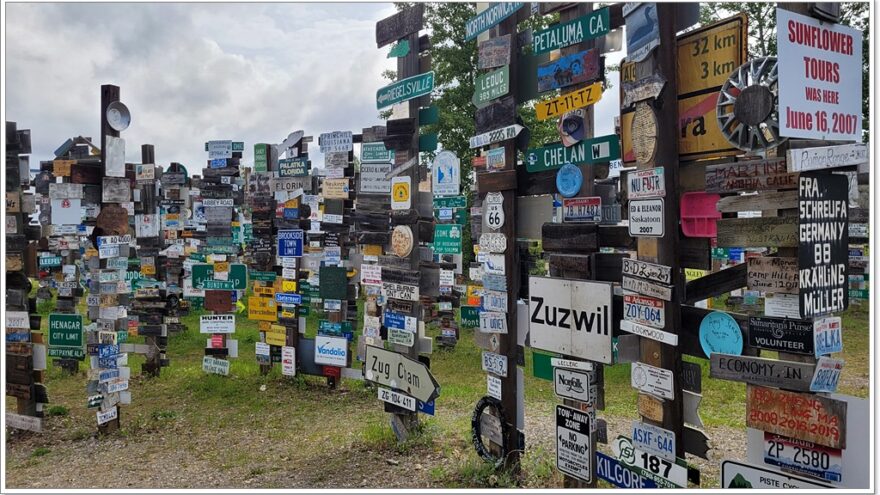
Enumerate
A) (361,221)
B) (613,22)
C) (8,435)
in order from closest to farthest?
(613,22)
(361,221)
(8,435)

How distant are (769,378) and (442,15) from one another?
74.6ft

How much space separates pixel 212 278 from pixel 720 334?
9.25 meters

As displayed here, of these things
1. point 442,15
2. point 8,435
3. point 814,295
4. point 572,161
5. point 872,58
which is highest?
point 442,15

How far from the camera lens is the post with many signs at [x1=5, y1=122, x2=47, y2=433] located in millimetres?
8859

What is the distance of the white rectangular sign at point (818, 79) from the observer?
3.70m

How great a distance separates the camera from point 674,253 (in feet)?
14.9

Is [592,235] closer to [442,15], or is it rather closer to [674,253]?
[674,253]

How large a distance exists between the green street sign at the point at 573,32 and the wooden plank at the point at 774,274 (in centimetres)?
214

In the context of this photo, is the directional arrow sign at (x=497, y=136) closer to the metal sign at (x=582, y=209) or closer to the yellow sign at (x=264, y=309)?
the metal sign at (x=582, y=209)

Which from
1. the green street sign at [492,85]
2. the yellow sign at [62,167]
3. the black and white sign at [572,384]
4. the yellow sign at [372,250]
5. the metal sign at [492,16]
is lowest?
the black and white sign at [572,384]

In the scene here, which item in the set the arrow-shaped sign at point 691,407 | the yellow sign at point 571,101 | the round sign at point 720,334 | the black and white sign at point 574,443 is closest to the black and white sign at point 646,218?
the round sign at point 720,334

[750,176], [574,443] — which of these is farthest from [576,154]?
[574,443]

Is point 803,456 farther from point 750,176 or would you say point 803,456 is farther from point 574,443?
point 574,443

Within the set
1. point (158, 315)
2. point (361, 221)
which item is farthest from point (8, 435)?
point (361, 221)
